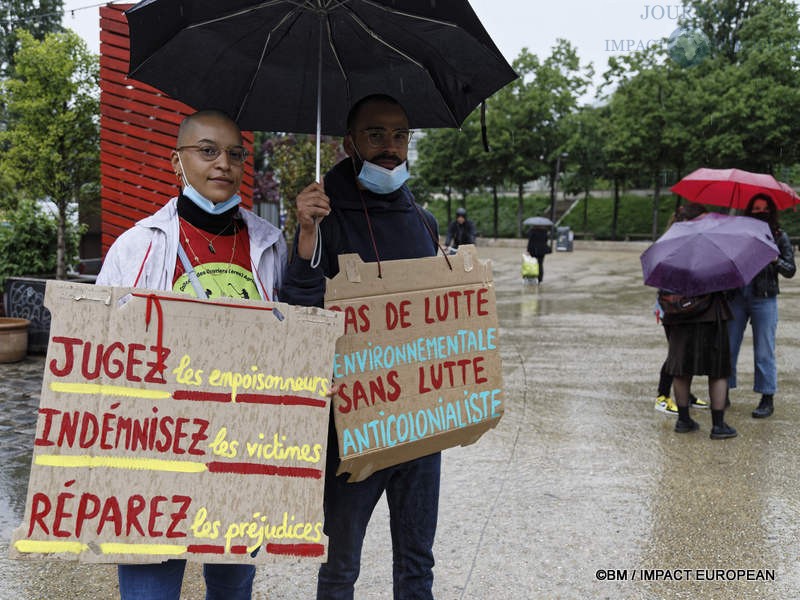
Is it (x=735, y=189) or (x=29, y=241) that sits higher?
(x=735, y=189)

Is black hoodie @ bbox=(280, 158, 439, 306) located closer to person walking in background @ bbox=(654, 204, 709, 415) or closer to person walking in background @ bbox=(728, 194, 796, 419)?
person walking in background @ bbox=(654, 204, 709, 415)

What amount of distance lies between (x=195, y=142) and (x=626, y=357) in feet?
24.2

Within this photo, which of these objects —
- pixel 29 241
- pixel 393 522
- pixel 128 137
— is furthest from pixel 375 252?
pixel 29 241

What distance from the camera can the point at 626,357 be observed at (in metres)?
8.83

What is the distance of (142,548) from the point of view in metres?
1.96

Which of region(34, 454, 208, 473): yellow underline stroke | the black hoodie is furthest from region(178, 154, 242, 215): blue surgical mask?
region(34, 454, 208, 473): yellow underline stroke

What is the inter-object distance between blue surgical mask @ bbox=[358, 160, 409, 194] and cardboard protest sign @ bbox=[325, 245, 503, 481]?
0.28 metres

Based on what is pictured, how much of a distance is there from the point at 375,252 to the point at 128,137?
5748 mm

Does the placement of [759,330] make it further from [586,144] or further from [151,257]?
[586,144]

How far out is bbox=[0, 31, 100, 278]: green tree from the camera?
28.4 ft

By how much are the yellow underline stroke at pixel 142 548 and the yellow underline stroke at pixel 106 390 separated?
37 cm

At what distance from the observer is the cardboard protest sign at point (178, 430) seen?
191cm

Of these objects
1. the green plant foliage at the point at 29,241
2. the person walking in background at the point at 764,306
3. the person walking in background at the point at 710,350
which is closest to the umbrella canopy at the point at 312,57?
the person walking in background at the point at 710,350

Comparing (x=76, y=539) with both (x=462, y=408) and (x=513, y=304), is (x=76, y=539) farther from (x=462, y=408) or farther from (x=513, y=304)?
(x=513, y=304)
